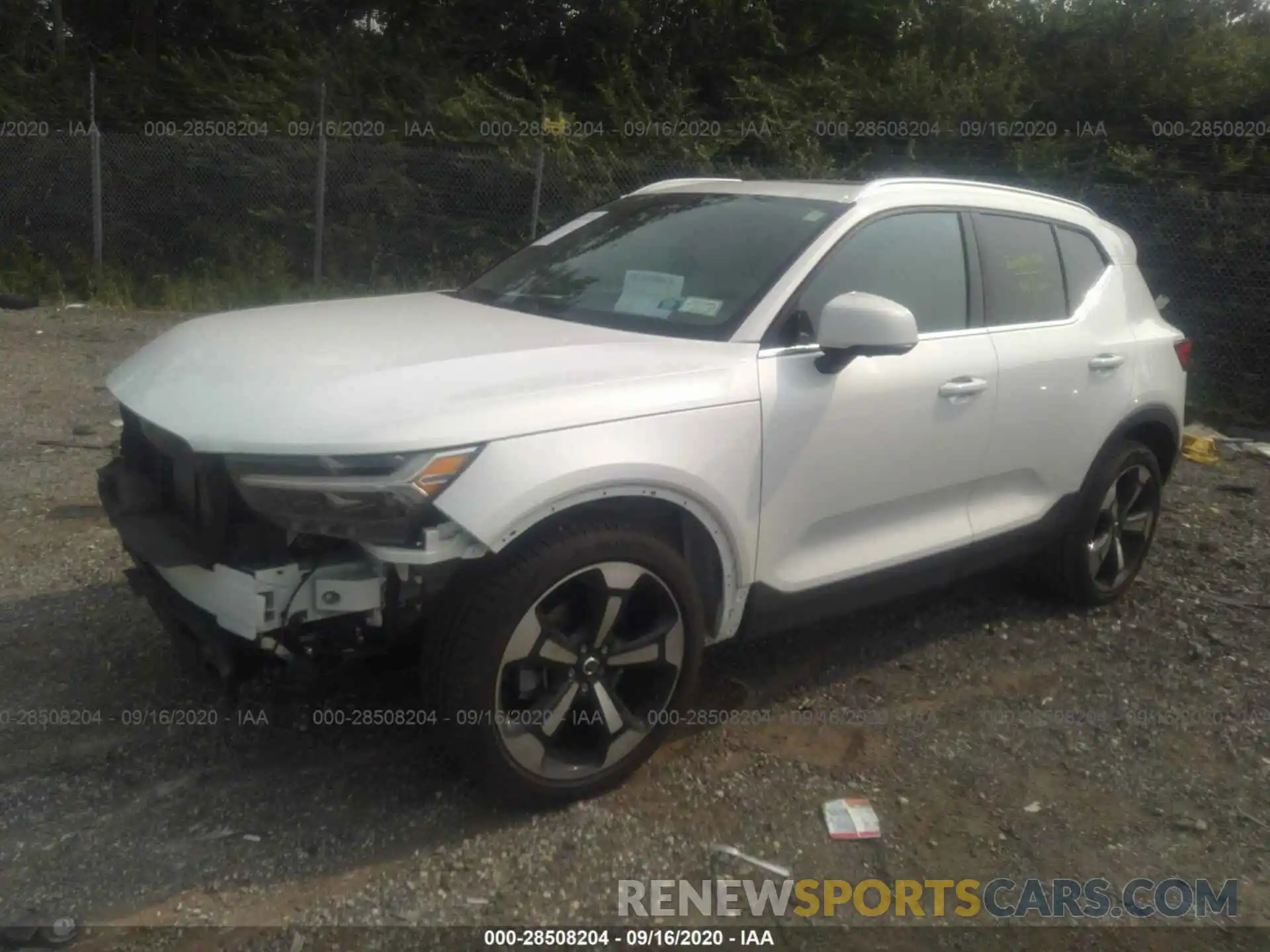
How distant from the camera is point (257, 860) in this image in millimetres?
2982

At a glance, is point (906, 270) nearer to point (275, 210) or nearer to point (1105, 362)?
point (1105, 362)

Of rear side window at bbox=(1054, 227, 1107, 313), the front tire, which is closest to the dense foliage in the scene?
rear side window at bbox=(1054, 227, 1107, 313)

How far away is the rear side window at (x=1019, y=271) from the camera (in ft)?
13.9

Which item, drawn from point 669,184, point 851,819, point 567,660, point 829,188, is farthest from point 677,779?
point 669,184

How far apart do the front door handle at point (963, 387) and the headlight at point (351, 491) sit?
1.85 metres

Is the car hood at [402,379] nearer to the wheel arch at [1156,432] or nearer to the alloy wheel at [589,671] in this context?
the alloy wheel at [589,671]

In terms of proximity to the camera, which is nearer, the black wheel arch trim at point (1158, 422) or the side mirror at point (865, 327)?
the side mirror at point (865, 327)

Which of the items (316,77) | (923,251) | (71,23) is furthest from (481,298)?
(71,23)

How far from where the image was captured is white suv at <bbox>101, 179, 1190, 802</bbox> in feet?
9.22

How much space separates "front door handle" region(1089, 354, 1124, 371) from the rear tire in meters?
0.34

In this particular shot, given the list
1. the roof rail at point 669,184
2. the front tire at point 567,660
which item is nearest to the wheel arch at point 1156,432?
the roof rail at point 669,184

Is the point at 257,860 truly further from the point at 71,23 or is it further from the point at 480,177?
the point at 71,23

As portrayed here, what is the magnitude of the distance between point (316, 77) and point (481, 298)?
11965 mm

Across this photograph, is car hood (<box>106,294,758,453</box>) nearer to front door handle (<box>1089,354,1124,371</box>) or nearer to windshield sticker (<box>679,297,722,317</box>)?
windshield sticker (<box>679,297,722,317</box>)
